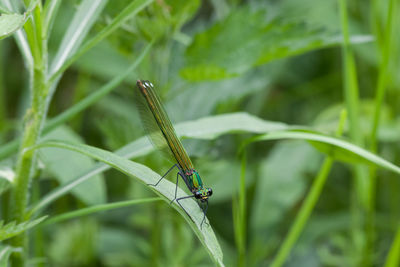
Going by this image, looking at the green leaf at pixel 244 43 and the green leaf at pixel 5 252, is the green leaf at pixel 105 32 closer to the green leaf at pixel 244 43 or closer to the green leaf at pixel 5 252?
the green leaf at pixel 5 252

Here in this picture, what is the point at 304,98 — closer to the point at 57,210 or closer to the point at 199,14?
the point at 199,14

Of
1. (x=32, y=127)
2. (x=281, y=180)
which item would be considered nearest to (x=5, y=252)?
(x=32, y=127)

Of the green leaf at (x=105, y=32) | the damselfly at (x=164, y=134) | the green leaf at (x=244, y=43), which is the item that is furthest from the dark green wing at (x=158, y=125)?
the green leaf at (x=244, y=43)

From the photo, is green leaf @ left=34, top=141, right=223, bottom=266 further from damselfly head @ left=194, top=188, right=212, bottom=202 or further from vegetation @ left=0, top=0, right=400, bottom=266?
damselfly head @ left=194, top=188, right=212, bottom=202

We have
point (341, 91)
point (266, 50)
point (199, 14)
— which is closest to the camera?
point (266, 50)

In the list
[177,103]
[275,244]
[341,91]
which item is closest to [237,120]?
[177,103]

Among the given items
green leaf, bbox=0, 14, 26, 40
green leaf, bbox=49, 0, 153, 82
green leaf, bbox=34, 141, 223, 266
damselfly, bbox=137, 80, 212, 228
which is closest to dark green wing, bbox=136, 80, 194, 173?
damselfly, bbox=137, 80, 212, 228

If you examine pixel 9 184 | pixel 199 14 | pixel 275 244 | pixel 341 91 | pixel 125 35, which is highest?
pixel 199 14

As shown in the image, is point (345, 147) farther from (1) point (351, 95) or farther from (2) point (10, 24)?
(2) point (10, 24)
